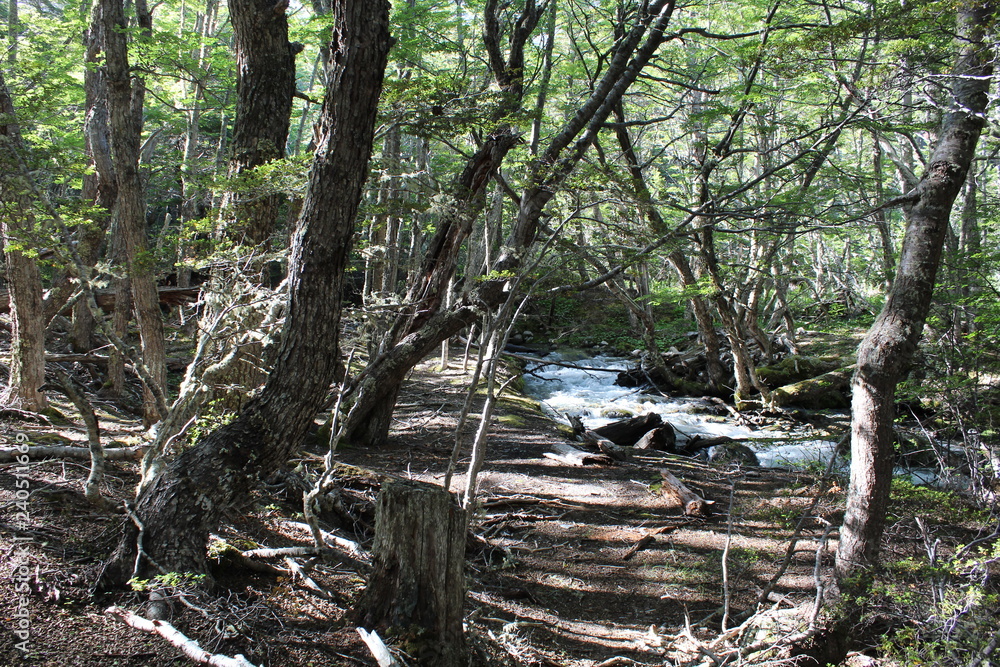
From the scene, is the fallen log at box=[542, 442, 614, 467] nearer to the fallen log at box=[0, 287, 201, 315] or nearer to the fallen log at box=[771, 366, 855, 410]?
the fallen log at box=[0, 287, 201, 315]

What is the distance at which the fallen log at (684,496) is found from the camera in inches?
244

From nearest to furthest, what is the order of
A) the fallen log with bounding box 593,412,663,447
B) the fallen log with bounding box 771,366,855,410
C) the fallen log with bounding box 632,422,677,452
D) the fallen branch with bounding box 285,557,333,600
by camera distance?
1. the fallen branch with bounding box 285,557,333,600
2. the fallen log with bounding box 632,422,677,452
3. the fallen log with bounding box 593,412,663,447
4. the fallen log with bounding box 771,366,855,410

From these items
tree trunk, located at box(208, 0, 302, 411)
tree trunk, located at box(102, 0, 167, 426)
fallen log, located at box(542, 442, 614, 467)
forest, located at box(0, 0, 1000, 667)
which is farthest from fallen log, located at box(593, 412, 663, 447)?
tree trunk, located at box(102, 0, 167, 426)

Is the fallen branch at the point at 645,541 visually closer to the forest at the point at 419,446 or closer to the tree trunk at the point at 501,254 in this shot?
the forest at the point at 419,446

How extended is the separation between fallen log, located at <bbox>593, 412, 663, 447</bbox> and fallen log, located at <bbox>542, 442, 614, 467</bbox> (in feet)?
5.94

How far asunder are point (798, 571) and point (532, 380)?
12155 mm

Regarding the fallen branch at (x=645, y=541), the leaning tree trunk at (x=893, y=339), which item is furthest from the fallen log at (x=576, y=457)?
the leaning tree trunk at (x=893, y=339)

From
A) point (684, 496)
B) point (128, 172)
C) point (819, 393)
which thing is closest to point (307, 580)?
point (684, 496)

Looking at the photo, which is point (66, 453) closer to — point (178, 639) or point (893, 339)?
point (178, 639)

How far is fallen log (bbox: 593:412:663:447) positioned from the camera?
9953 millimetres

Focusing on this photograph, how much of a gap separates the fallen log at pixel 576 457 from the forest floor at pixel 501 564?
0.15 metres

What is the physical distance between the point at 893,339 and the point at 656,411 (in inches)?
378

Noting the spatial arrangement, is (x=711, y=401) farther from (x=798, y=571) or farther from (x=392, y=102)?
(x=392, y=102)

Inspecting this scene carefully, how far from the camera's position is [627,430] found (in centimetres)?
998
